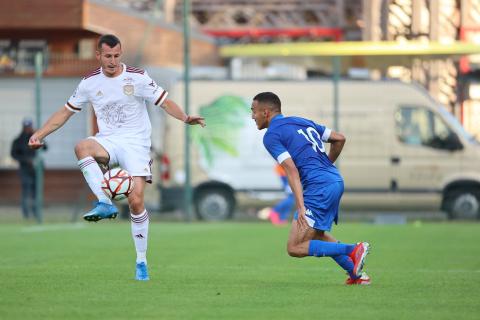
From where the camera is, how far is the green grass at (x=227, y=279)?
9492 mm

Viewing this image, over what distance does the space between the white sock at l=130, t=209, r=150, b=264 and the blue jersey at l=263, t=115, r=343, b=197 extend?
1.35 metres

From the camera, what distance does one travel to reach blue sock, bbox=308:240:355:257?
1130 centimetres

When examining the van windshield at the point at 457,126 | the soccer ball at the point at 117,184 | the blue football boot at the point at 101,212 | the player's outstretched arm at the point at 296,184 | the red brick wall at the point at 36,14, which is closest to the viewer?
the player's outstretched arm at the point at 296,184

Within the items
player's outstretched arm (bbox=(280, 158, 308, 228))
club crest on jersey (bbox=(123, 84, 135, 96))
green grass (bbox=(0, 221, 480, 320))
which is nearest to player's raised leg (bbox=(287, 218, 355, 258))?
player's outstretched arm (bbox=(280, 158, 308, 228))

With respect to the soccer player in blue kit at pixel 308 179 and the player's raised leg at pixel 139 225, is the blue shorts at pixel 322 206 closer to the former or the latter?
the soccer player in blue kit at pixel 308 179

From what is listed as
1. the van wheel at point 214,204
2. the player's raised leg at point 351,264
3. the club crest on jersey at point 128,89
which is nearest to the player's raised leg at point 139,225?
the club crest on jersey at point 128,89

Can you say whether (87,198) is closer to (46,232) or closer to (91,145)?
(46,232)

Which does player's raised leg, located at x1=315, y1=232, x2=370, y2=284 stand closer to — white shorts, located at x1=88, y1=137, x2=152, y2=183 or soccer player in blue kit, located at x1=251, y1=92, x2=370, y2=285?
soccer player in blue kit, located at x1=251, y1=92, x2=370, y2=285

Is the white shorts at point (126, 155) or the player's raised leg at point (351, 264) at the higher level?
the white shorts at point (126, 155)

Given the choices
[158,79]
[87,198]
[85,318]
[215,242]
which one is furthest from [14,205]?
[85,318]

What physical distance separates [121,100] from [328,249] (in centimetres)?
214

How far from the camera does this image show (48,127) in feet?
39.9

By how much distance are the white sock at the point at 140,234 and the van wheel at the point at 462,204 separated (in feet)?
50.3

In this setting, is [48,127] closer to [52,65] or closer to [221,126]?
[221,126]
